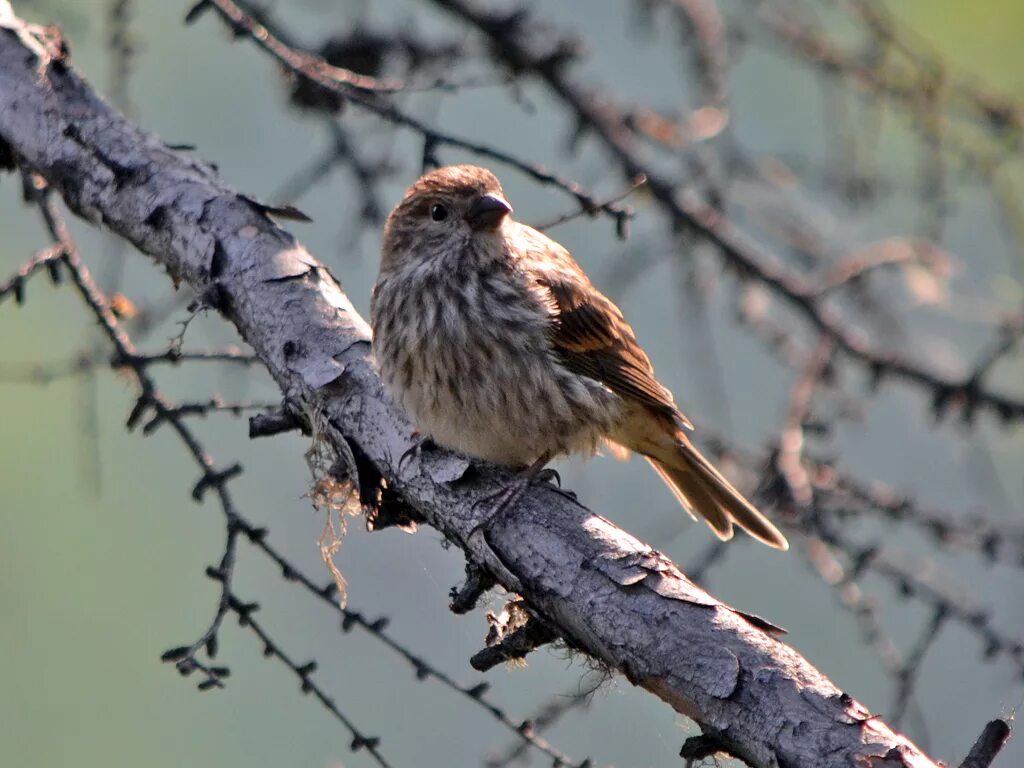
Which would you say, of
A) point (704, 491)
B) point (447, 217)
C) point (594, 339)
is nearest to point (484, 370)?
point (594, 339)

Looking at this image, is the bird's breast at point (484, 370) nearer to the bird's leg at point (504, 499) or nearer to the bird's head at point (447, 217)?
the bird's head at point (447, 217)

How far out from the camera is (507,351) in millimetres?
3863

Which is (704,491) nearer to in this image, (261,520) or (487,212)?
(487,212)

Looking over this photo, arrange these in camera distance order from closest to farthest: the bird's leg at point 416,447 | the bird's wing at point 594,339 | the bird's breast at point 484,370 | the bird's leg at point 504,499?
the bird's leg at point 504,499, the bird's leg at point 416,447, the bird's breast at point 484,370, the bird's wing at point 594,339

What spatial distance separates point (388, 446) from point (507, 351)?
32.3 inches

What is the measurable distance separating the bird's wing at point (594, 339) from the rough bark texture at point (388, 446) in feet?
2.93

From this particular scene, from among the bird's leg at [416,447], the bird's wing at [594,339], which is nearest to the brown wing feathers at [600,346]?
the bird's wing at [594,339]

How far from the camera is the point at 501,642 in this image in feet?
8.82

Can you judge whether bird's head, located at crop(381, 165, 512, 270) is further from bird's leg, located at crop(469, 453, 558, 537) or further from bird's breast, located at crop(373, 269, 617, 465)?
bird's leg, located at crop(469, 453, 558, 537)

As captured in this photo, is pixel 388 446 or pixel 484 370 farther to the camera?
pixel 484 370

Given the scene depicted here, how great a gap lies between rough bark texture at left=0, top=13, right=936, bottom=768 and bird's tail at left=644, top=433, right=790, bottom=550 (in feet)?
4.89

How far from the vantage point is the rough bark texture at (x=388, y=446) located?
2.24 metres

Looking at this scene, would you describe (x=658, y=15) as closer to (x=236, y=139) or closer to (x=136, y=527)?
(x=236, y=139)

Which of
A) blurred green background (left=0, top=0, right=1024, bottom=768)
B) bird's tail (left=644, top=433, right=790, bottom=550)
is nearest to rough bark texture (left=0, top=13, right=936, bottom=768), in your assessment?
bird's tail (left=644, top=433, right=790, bottom=550)
